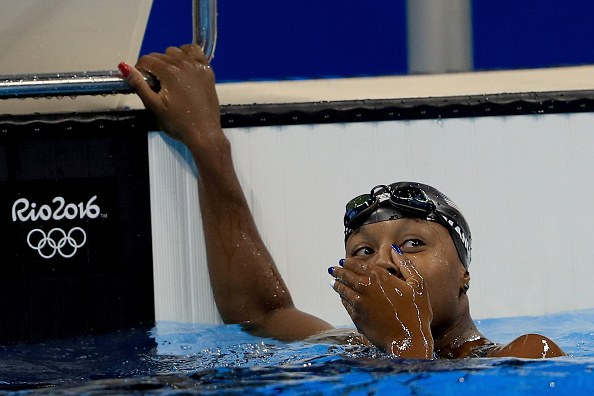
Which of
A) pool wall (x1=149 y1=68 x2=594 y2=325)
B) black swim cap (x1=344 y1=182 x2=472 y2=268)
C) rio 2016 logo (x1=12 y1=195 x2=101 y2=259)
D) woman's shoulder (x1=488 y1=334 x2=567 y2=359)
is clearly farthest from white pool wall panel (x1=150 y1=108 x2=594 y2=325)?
woman's shoulder (x1=488 y1=334 x2=567 y2=359)

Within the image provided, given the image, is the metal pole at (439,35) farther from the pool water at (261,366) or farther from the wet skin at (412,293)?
the wet skin at (412,293)

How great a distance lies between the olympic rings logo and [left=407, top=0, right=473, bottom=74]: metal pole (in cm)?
261

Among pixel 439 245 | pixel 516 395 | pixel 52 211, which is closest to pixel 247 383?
pixel 516 395

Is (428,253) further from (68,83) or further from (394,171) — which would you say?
(68,83)

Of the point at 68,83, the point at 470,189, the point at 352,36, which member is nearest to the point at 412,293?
the point at 470,189

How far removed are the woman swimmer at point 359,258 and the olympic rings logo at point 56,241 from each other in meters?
0.35

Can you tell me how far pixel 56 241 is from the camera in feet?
8.54

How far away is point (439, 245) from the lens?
2.02 metres

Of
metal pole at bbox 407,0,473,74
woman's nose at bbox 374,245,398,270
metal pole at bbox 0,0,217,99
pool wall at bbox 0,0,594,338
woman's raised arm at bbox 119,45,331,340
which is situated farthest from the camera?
metal pole at bbox 407,0,473,74

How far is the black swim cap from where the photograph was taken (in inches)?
80.4

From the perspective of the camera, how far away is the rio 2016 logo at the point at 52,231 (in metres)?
2.60

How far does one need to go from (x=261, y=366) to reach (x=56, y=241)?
0.97 metres

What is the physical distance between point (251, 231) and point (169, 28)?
111 inches

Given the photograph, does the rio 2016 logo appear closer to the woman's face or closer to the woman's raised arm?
the woman's raised arm
